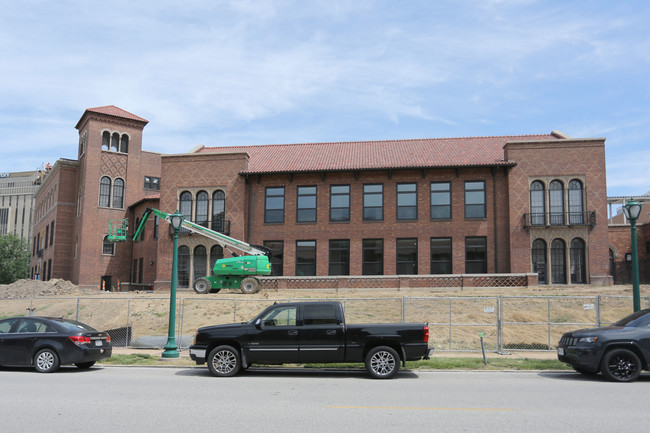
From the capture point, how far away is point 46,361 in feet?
44.7

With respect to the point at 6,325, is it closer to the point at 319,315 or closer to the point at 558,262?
the point at 319,315

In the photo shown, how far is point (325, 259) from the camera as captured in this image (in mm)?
35562

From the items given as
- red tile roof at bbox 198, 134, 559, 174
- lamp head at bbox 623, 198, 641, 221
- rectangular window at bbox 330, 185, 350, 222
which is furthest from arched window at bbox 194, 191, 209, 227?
lamp head at bbox 623, 198, 641, 221

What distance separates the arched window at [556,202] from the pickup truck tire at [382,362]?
2470cm

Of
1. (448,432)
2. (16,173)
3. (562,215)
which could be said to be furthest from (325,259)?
(16,173)

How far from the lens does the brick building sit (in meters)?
33.7

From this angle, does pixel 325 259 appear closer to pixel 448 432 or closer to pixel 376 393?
pixel 376 393

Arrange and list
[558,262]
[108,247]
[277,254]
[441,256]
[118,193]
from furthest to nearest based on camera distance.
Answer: [118,193]
[108,247]
[277,254]
[441,256]
[558,262]

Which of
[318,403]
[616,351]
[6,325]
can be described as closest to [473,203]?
[616,351]

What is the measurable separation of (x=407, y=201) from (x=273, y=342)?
2391 cm

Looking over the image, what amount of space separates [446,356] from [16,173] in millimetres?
152611

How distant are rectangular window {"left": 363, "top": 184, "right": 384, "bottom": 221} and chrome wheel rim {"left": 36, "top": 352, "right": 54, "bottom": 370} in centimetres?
2417

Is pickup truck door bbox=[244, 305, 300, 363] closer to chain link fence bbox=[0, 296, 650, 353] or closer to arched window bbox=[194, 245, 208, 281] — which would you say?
chain link fence bbox=[0, 296, 650, 353]

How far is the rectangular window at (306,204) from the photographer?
36.4 meters
